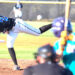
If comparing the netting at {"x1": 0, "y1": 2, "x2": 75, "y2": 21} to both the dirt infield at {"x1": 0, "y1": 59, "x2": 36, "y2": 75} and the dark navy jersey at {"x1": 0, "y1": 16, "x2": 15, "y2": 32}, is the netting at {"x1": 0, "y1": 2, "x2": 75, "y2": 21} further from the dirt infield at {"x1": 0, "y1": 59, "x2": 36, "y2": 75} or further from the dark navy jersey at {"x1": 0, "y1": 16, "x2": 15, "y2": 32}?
the dark navy jersey at {"x1": 0, "y1": 16, "x2": 15, "y2": 32}

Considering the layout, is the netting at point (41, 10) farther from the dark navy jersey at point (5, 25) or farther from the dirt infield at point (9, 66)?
the dark navy jersey at point (5, 25)

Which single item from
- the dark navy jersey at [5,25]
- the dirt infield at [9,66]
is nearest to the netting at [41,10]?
the dirt infield at [9,66]

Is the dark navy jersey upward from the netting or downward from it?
upward

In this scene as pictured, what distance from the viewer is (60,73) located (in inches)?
112

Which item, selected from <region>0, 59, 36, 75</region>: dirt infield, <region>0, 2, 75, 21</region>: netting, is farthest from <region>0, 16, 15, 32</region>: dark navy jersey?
<region>0, 2, 75, 21</region>: netting

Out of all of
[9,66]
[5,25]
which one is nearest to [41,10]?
[9,66]

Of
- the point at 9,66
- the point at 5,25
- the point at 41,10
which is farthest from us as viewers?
the point at 41,10

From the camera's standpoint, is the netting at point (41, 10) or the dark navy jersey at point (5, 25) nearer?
the dark navy jersey at point (5, 25)

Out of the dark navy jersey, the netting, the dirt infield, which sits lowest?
the netting

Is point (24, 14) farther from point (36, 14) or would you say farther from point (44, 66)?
point (44, 66)

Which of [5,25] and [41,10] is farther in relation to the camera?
[41,10]

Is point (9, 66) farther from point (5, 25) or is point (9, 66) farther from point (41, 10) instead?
point (41, 10)

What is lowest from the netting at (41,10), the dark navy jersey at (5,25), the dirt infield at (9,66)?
the netting at (41,10)

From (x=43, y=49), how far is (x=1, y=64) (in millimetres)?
5008
